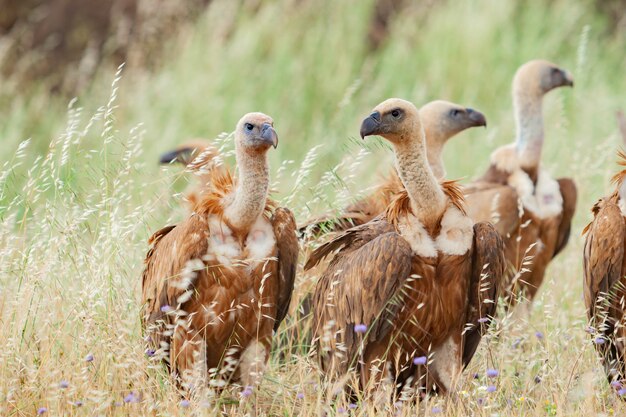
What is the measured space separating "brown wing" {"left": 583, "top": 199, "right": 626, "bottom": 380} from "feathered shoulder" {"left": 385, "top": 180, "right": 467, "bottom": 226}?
632 millimetres

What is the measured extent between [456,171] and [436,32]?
115 inches

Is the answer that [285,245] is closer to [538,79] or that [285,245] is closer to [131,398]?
[131,398]

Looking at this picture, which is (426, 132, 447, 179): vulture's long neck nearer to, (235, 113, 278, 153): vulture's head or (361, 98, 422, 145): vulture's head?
(361, 98, 422, 145): vulture's head

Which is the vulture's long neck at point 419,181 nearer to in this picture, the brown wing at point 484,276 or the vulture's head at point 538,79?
the brown wing at point 484,276

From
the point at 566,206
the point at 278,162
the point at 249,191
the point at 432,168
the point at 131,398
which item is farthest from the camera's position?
the point at 278,162

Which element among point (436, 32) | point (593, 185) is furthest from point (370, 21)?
point (593, 185)

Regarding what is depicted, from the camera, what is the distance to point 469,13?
12312mm

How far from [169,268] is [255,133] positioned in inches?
27.2

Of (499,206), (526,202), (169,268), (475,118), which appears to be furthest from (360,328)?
(475,118)

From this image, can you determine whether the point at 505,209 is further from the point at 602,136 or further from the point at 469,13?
the point at 469,13

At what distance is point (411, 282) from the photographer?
16.2ft

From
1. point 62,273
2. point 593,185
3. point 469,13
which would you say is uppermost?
point 469,13

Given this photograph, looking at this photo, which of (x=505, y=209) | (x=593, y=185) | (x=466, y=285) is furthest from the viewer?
(x=593, y=185)

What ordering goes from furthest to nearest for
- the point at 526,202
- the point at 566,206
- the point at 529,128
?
the point at 529,128, the point at 566,206, the point at 526,202
